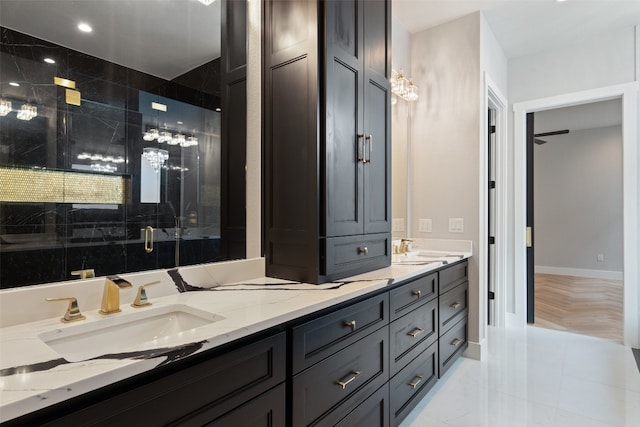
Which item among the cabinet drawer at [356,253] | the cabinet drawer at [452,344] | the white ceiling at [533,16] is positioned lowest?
the cabinet drawer at [452,344]

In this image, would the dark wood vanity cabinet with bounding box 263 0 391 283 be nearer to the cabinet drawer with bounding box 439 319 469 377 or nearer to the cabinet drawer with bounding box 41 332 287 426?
the cabinet drawer with bounding box 41 332 287 426

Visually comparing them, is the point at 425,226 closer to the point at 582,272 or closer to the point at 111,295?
the point at 111,295

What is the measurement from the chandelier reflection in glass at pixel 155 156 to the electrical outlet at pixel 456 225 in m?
2.46

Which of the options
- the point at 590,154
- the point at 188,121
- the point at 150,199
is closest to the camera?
the point at 150,199

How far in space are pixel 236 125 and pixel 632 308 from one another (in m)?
3.93

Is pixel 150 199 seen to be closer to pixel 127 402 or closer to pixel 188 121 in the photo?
pixel 188 121

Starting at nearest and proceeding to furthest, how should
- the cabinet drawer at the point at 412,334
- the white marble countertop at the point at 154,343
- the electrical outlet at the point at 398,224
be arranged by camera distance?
the white marble countertop at the point at 154,343, the cabinet drawer at the point at 412,334, the electrical outlet at the point at 398,224

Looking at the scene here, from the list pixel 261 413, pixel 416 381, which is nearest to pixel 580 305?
pixel 416 381

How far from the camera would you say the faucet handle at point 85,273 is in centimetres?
116

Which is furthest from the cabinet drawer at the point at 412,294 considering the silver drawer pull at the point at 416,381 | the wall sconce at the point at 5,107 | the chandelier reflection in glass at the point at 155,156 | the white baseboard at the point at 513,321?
the white baseboard at the point at 513,321

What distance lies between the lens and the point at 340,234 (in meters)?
1.71

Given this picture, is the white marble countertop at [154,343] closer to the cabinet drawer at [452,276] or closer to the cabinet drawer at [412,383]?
the cabinet drawer at [412,383]

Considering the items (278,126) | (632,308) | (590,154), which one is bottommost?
(632,308)

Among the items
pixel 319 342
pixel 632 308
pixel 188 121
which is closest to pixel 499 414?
pixel 319 342
